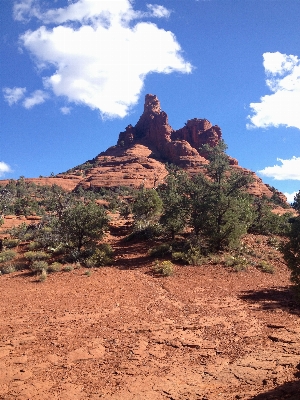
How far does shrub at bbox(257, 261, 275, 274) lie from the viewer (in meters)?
18.1

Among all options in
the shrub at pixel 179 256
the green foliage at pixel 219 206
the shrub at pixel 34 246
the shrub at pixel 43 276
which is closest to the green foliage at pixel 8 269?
the shrub at pixel 43 276

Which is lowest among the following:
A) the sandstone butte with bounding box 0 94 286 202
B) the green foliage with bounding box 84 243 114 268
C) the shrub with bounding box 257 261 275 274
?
the shrub with bounding box 257 261 275 274

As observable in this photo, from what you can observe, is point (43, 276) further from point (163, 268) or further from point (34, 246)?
point (34, 246)

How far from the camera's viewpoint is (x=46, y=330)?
10086mm

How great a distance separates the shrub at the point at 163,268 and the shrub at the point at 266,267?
5.47 metres

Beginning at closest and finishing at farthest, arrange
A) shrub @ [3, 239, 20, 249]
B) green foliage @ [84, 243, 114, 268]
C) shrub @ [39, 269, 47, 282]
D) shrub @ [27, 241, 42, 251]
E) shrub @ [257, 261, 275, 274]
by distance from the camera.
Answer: shrub @ [39, 269, 47, 282], shrub @ [257, 261, 275, 274], green foliage @ [84, 243, 114, 268], shrub @ [27, 241, 42, 251], shrub @ [3, 239, 20, 249]

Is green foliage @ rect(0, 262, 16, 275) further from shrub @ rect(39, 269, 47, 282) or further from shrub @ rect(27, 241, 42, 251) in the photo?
shrub @ rect(27, 241, 42, 251)

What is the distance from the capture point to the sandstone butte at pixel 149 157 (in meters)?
90.4

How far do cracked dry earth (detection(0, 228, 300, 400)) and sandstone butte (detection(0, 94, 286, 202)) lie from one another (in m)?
70.7

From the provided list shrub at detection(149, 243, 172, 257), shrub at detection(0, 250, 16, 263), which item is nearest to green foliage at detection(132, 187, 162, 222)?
shrub at detection(149, 243, 172, 257)

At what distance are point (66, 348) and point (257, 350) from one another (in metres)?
5.40

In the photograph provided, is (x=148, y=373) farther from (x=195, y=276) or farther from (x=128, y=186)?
(x=128, y=186)

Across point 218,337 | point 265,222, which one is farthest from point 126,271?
point 265,222

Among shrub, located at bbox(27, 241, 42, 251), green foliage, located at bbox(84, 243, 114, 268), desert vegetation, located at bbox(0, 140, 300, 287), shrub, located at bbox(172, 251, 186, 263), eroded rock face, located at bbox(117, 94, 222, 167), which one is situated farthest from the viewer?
eroded rock face, located at bbox(117, 94, 222, 167)
